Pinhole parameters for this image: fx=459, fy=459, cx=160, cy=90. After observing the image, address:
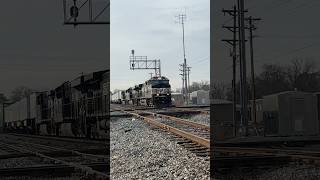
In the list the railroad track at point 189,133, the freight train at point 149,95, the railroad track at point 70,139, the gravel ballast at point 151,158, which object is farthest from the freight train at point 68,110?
the freight train at point 149,95

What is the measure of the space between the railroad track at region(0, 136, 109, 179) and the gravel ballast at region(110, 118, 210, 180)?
1680 millimetres

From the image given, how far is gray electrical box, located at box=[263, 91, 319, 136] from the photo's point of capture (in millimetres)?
22719

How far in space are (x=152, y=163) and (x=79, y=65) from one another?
509 cm

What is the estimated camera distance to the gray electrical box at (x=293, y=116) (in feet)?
74.5

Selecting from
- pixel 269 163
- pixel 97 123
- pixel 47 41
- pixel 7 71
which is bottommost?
pixel 269 163

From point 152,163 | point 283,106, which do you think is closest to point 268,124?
point 283,106

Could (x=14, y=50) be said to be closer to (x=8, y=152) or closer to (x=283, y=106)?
(x=8, y=152)

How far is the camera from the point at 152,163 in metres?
11.6

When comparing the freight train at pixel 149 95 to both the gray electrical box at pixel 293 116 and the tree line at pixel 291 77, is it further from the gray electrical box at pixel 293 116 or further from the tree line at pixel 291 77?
the gray electrical box at pixel 293 116

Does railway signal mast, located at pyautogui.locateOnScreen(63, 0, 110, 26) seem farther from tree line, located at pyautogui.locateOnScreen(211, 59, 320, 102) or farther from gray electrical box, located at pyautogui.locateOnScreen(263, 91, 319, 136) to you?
tree line, located at pyautogui.locateOnScreen(211, 59, 320, 102)

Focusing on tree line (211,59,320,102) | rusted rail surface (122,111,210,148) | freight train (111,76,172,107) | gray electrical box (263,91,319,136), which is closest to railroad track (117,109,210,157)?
rusted rail surface (122,111,210,148)

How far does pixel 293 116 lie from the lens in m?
23.0

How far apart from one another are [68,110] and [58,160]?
95 centimetres

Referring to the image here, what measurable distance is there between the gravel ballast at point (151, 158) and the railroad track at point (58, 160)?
1.68 m
